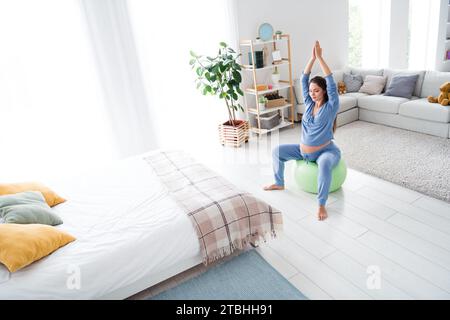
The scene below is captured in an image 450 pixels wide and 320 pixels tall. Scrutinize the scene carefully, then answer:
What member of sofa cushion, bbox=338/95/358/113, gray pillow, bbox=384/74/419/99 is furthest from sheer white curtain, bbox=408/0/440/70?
sofa cushion, bbox=338/95/358/113

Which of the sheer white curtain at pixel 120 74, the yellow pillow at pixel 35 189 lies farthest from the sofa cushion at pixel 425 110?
the yellow pillow at pixel 35 189

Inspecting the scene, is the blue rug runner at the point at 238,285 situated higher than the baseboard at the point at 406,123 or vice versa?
the baseboard at the point at 406,123

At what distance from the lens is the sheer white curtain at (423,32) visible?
18.0 ft

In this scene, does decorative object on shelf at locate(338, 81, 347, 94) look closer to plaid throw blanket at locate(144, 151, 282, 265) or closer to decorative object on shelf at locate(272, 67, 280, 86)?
decorative object on shelf at locate(272, 67, 280, 86)

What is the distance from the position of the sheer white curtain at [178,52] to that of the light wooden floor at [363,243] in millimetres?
1514

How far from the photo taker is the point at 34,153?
3.45 meters

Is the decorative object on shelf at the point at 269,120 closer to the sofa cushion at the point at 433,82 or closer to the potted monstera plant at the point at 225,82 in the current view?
the potted monstera plant at the point at 225,82

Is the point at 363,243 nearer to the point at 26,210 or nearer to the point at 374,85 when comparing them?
the point at 26,210

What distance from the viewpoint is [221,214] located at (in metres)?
2.00

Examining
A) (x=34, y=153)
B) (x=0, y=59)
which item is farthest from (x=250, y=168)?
(x=0, y=59)

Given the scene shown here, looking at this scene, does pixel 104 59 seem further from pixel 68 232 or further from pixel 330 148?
pixel 330 148

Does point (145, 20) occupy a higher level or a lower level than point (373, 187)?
higher

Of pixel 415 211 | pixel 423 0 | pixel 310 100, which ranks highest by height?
pixel 423 0
